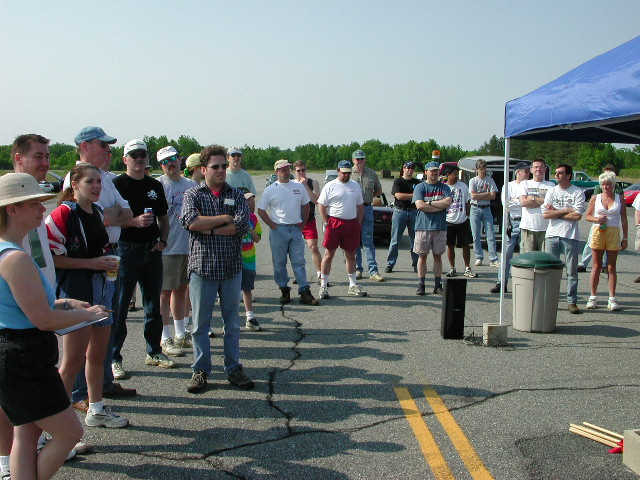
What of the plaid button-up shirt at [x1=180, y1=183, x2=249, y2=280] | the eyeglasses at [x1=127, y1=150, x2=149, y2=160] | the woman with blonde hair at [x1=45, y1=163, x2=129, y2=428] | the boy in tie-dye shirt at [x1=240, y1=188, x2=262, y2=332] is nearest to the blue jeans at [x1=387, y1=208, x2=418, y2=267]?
the boy in tie-dye shirt at [x1=240, y1=188, x2=262, y2=332]

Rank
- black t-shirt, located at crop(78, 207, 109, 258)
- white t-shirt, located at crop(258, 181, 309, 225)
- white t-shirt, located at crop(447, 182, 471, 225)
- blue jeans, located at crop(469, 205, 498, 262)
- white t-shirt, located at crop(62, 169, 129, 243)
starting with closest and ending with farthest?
black t-shirt, located at crop(78, 207, 109, 258)
white t-shirt, located at crop(62, 169, 129, 243)
white t-shirt, located at crop(258, 181, 309, 225)
white t-shirt, located at crop(447, 182, 471, 225)
blue jeans, located at crop(469, 205, 498, 262)

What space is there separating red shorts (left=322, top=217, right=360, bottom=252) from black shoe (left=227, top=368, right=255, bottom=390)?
4307mm

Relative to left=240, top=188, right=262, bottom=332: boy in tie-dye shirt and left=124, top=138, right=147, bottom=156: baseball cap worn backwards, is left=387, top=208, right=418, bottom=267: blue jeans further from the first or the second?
left=124, top=138, right=147, bottom=156: baseball cap worn backwards

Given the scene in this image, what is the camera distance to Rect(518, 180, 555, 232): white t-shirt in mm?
8648

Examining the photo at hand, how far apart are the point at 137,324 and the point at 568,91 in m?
5.43

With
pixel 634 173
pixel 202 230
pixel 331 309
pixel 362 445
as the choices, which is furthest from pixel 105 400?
pixel 634 173

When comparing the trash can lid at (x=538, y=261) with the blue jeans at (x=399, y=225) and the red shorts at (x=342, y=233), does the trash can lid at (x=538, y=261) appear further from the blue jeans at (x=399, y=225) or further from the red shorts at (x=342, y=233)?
the blue jeans at (x=399, y=225)

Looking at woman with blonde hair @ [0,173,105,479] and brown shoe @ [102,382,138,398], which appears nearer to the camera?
woman with blonde hair @ [0,173,105,479]

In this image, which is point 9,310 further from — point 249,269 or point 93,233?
point 249,269

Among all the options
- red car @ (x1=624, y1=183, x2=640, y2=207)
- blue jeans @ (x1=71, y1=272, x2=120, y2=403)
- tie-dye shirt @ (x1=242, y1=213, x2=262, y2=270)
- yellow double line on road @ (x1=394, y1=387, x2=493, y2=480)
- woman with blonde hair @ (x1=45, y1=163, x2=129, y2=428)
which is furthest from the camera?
red car @ (x1=624, y1=183, x2=640, y2=207)

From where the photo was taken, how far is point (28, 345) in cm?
296

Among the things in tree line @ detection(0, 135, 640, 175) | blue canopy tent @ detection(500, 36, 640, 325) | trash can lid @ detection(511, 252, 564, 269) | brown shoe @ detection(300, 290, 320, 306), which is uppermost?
tree line @ detection(0, 135, 640, 175)

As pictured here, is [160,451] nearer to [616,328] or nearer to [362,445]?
[362,445]

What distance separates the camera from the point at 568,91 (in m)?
6.05
